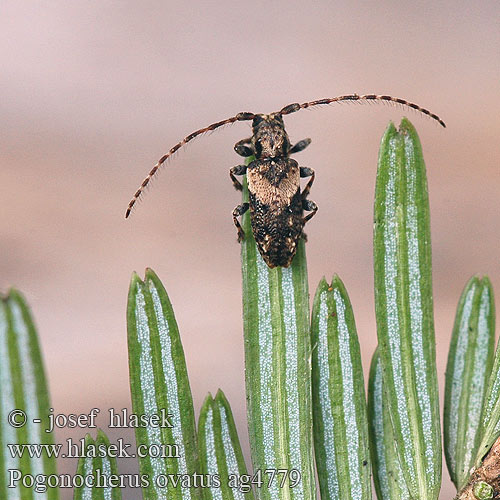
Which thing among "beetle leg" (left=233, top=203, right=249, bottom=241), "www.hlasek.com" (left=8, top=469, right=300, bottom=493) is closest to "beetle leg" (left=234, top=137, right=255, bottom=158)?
"beetle leg" (left=233, top=203, right=249, bottom=241)

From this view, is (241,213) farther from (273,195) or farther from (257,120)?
(257,120)

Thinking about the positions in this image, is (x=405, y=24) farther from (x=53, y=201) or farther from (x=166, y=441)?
(x=166, y=441)

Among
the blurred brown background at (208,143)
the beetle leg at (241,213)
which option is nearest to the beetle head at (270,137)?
the beetle leg at (241,213)

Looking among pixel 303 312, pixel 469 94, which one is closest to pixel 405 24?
pixel 469 94

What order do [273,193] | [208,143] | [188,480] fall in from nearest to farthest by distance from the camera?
[188,480] < [273,193] < [208,143]

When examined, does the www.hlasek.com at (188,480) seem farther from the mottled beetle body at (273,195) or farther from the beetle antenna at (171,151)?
the beetle antenna at (171,151)

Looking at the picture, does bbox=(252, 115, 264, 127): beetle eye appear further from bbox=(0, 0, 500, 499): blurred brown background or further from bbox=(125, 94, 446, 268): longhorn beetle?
bbox=(0, 0, 500, 499): blurred brown background

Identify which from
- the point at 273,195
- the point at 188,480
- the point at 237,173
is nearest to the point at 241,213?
the point at 273,195
